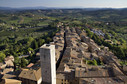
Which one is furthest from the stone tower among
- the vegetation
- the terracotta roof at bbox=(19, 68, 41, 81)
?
the vegetation

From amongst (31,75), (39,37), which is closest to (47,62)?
(31,75)

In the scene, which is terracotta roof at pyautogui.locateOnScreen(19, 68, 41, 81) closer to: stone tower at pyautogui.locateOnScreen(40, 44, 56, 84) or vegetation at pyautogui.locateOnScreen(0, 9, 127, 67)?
stone tower at pyautogui.locateOnScreen(40, 44, 56, 84)

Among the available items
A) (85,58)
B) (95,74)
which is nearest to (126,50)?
(85,58)

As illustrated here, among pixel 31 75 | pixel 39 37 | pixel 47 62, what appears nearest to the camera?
pixel 47 62

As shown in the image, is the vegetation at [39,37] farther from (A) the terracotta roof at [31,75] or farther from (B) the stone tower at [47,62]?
(B) the stone tower at [47,62]

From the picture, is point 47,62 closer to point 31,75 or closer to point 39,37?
point 31,75

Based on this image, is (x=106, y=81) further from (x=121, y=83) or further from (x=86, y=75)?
(x=86, y=75)

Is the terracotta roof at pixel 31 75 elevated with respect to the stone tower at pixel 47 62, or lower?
lower

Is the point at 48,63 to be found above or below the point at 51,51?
below

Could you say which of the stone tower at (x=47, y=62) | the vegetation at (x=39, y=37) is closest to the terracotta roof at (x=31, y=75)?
the stone tower at (x=47, y=62)
